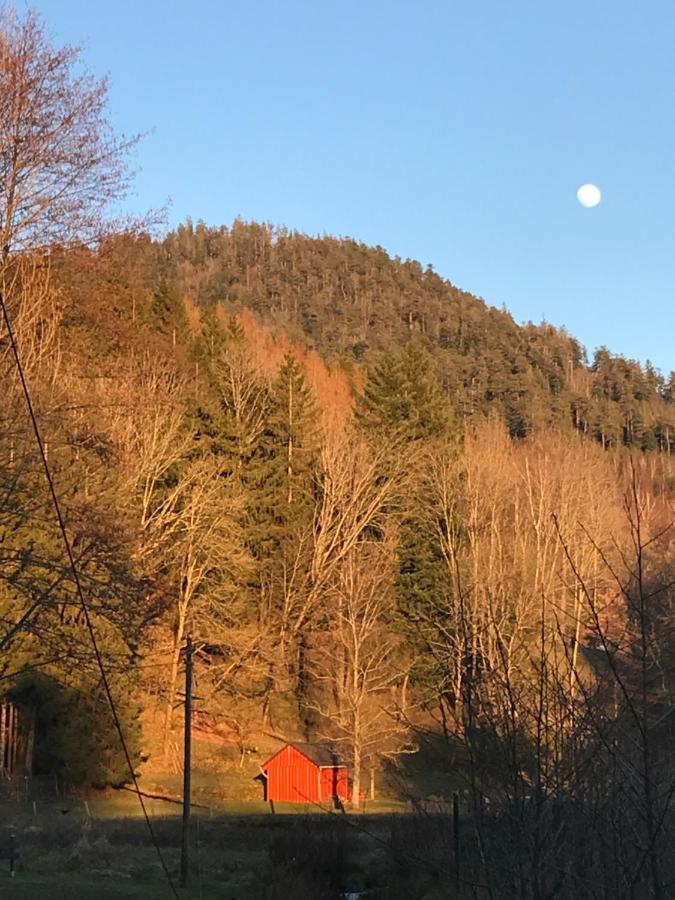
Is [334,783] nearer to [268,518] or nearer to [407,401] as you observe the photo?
[268,518]

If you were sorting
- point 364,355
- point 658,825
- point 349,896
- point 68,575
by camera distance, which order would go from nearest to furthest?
point 658,825, point 68,575, point 349,896, point 364,355

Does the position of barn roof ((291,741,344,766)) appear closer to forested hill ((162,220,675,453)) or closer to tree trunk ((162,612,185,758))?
tree trunk ((162,612,185,758))

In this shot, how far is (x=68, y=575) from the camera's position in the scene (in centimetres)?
1077

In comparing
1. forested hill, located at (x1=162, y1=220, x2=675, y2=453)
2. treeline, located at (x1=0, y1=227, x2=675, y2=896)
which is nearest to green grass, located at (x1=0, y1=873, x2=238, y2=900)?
treeline, located at (x1=0, y1=227, x2=675, y2=896)

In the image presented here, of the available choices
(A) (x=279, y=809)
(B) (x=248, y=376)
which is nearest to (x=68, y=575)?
(A) (x=279, y=809)

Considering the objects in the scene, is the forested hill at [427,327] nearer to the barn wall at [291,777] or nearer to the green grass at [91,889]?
the barn wall at [291,777]

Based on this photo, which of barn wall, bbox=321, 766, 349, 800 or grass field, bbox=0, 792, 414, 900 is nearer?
grass field, bbox=0, 792, 414, 900

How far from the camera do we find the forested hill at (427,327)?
83.8 metres

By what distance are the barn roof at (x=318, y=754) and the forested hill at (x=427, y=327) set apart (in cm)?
3857

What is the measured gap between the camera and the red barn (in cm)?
3250

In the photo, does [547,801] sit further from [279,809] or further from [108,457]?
[279,809]

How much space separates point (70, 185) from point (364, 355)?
71410 millimetres

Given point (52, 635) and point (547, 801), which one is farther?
point (52, 635)

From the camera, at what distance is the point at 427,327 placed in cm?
11056
